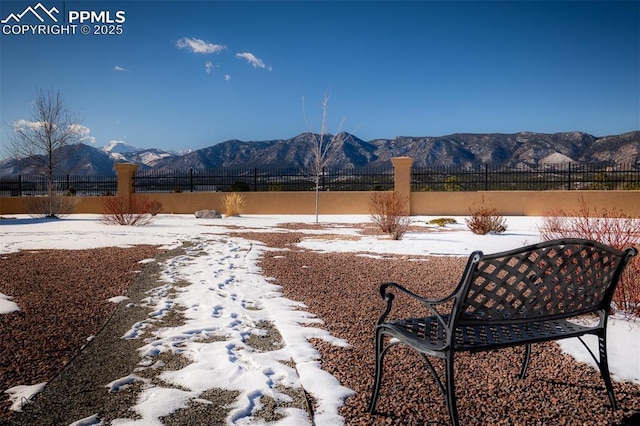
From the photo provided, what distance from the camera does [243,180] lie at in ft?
84.0

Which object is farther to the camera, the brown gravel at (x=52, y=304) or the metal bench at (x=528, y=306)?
the brown gravel at (x=52, y=304)

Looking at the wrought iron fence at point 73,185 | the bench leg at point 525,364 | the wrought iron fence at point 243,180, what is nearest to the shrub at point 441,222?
the wrought iron fence at point 243,180

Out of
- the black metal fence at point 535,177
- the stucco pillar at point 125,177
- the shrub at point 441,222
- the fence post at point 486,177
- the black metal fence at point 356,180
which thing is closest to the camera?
the shrub at point 441,222

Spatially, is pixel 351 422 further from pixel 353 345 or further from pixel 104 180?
pixel 104 180

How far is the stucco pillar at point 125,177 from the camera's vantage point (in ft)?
76.7

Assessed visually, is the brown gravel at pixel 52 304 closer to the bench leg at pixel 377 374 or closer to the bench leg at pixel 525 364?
the bench leg at pixel 377 374

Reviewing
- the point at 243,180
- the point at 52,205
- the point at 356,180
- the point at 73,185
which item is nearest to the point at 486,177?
the point at 356,180

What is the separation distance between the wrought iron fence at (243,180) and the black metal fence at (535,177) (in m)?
2.98

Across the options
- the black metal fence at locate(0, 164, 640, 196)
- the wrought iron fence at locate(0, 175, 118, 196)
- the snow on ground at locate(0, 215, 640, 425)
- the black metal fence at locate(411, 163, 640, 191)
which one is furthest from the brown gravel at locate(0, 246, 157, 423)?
the wrought iron fence at locate(0, 175, 118, 196)

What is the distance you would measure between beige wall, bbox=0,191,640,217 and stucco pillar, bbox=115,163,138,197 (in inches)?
45.0

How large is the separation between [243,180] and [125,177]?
6.39m

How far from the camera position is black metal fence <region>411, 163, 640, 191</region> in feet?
68.6

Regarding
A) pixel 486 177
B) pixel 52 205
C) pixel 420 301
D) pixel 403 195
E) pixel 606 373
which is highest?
pixel 486 177

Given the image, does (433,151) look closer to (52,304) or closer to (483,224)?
(483,224)
